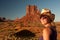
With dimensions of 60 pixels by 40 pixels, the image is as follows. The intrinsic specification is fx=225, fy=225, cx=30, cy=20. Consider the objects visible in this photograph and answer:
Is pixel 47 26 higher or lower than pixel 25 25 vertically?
higher

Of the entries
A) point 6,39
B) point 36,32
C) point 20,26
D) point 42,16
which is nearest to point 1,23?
point 20,26

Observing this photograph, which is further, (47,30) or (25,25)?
(25,25)

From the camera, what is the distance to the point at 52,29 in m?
2.58

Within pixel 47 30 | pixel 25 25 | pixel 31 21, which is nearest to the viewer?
pixel 47 30

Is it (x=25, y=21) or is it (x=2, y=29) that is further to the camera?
(x=25, y=21)

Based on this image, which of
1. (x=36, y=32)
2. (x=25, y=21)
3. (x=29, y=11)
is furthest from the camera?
(x=29, y=11)

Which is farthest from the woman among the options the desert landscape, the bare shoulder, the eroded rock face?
the eroded rock face

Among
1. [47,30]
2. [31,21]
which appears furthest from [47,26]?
[31,21]

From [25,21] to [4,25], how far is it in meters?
2.15

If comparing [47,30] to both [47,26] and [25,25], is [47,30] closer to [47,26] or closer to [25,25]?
[47,26]

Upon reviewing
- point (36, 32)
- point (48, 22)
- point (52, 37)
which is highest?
point (48, 22)

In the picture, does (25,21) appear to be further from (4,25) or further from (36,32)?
(36,32)

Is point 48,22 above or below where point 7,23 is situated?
above

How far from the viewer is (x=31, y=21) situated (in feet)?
59.9
